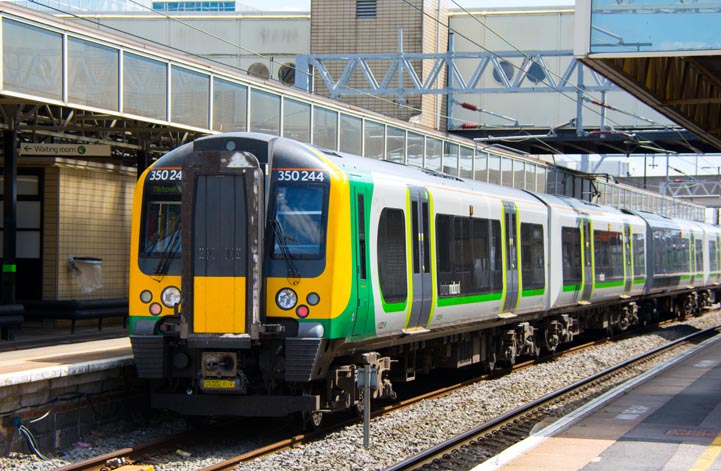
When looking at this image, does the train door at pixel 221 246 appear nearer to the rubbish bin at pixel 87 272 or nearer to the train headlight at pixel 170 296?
the train headlight at pixel 170 296

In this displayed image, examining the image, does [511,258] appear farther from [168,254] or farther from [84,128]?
[168,254]

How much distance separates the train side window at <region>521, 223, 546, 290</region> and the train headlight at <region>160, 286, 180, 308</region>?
7479mm

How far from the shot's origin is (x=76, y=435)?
1034 cm

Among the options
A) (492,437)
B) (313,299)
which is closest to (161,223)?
(313,299)

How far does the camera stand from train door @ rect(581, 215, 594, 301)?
2020 cm

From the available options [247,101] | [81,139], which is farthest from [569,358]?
[81,139]

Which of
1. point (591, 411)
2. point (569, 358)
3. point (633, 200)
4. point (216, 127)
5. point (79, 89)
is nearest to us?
point (591, 411)

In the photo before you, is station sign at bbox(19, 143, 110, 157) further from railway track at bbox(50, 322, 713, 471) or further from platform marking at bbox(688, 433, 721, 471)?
platform marking at bbox(688, 433, 721, 471)

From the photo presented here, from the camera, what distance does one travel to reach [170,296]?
10.3 metres

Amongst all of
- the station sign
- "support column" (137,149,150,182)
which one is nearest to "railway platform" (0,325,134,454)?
the station sign

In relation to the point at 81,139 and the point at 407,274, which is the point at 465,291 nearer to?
the point at 407,274

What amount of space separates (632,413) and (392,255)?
327 centimetres

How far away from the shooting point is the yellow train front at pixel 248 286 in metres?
9.87

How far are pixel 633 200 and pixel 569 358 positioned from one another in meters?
30.9
